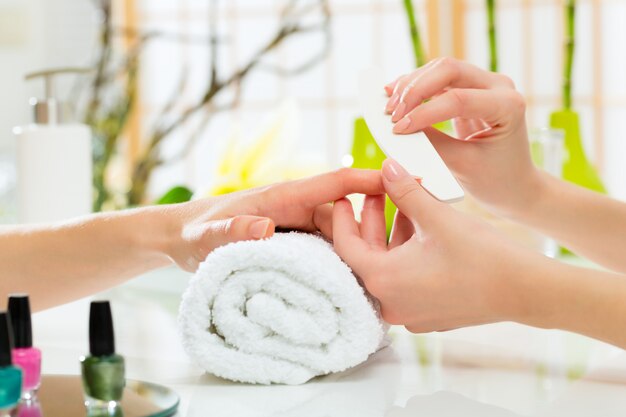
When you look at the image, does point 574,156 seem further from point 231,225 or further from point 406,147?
point 231,225

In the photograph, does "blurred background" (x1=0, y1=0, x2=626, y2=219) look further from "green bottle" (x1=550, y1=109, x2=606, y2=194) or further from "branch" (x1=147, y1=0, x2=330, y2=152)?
"green bottle" (x1=550, y1=109, x2=606, y2=194)

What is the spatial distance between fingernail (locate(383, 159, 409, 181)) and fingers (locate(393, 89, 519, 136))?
0.07 m

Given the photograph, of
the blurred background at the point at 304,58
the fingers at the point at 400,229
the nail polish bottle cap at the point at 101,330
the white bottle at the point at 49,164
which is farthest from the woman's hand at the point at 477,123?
the blurred background at the point at 304,58

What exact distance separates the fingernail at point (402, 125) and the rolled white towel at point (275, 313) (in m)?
0.17

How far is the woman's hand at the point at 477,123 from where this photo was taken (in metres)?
0.85

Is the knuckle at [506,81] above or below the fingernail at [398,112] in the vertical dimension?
above

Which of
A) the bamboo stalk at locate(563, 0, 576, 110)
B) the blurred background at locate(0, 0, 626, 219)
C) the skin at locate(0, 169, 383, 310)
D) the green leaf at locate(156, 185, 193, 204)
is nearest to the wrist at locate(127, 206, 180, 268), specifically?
the skin at locate(0, 169, 383, 310)

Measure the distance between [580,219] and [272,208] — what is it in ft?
1.23

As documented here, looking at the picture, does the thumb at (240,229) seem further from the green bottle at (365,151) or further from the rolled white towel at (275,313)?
the green bottle at (365,151)

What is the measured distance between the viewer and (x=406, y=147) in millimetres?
794

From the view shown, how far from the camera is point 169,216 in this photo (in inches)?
31.8

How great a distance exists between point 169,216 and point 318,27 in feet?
2.56

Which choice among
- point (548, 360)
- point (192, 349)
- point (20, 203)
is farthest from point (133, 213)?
point (20, 203)

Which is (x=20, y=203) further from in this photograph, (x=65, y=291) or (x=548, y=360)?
(x=548, y=360)
